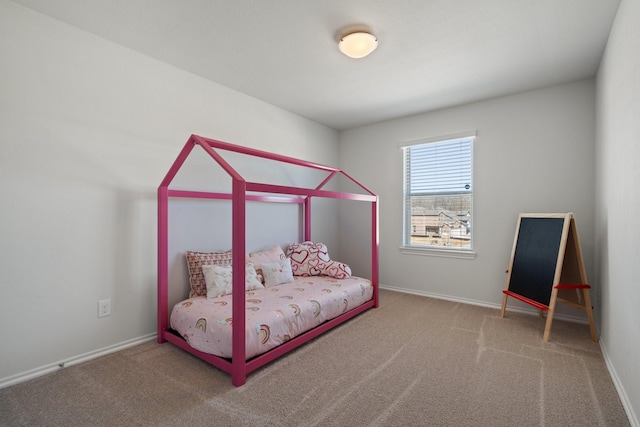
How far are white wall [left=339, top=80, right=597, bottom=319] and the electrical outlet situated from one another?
3050mm

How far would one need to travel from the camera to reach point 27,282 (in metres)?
1.90

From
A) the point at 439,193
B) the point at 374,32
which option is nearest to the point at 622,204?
the point at 374,32

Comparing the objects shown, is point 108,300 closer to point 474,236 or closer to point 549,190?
point 474,236

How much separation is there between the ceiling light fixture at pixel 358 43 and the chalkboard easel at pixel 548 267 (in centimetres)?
213

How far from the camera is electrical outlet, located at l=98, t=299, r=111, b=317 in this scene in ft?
7.26

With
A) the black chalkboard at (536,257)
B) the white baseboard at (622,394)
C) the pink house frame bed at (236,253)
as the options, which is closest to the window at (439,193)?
the black chalkboard at (536,257)

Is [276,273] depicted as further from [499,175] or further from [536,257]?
[499,175]

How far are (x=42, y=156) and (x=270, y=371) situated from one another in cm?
202

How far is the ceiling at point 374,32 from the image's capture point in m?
1.88

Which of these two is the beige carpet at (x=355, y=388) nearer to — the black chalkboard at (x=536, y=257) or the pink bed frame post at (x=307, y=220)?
the black chalkboard at (x=536, y=257)

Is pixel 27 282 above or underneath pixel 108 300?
above

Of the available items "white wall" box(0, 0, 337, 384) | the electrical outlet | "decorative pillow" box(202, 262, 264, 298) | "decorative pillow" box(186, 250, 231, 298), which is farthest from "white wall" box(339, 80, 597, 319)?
the electrical outlet

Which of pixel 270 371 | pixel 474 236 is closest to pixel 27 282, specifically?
pixel 270 371

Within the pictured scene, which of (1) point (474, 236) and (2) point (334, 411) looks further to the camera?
(1) point (474, 236)
